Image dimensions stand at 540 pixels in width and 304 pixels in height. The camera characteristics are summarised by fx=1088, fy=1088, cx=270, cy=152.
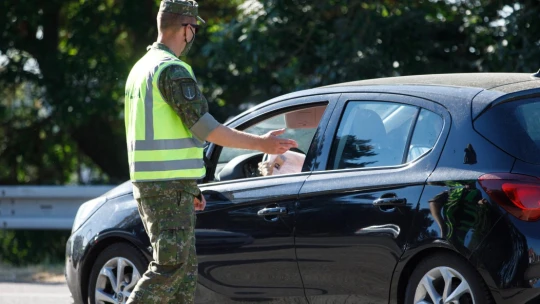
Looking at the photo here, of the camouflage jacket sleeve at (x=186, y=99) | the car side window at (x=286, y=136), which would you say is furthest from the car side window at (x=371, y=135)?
the camouflage jacket sleeve at (x=186, y=99)

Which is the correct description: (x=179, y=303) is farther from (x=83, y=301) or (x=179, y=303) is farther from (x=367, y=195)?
(x=83, y=301)

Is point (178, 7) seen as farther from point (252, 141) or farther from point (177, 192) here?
point (177, 192)

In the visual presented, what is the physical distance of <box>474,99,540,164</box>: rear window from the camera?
4.79 meters

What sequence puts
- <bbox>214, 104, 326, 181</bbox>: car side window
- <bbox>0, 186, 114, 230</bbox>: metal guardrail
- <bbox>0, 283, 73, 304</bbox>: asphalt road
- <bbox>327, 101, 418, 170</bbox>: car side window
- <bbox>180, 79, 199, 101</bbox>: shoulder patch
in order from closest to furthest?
<bbox>180, 79, 199, 101</bbox>: shoulder patch < <bbox>327, 101, 418, 170</bbox>: car side window < <bbox>214, 104, 326, 181</bbox>: car side window < <bbox>0, 283, 73, 304</bbox>: asphalt road < <bbox>0, 186, 114, 230</bbox>: metal guardrail

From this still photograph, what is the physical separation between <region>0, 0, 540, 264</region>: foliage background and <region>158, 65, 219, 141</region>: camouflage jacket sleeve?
596 centimetres

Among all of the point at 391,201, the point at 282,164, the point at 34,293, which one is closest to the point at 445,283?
the point at 391,201

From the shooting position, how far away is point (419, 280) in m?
4.93

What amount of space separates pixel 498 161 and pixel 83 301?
113 inches

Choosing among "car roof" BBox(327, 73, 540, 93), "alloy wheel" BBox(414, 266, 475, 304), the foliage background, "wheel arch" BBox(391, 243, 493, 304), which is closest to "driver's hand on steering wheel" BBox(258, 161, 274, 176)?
"car roof" BBox(327, 73, 540, 93)

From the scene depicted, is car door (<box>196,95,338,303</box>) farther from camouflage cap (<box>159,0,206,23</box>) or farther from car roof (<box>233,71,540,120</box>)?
camouflage cap (<box>159,0,206,23</box>)

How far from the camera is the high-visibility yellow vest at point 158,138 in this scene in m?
5.06

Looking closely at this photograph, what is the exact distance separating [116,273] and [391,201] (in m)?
1.99

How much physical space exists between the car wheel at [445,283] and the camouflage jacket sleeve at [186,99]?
1165 mm

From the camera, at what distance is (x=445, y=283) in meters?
4.81
